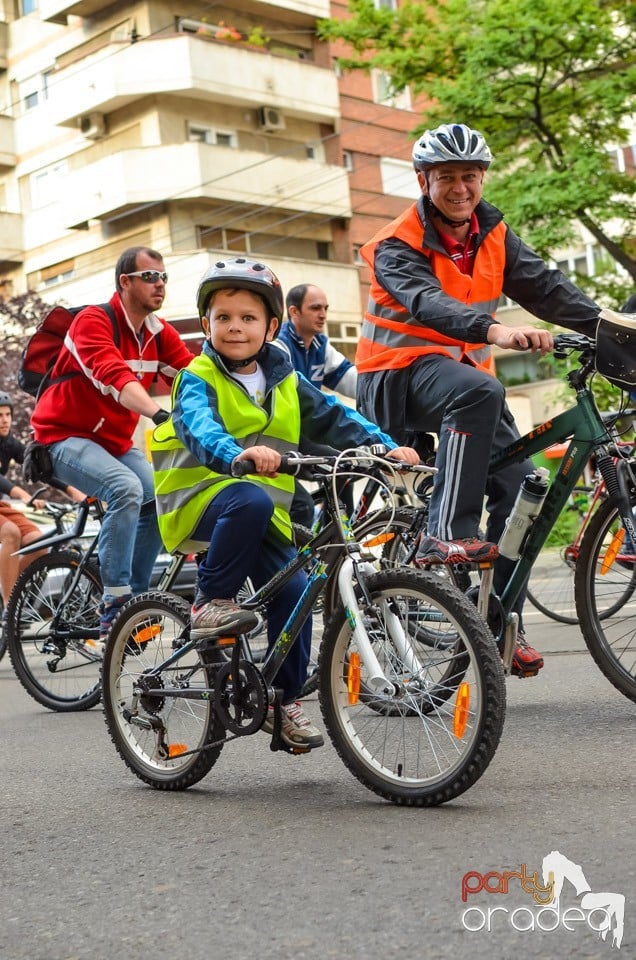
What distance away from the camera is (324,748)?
211 inches

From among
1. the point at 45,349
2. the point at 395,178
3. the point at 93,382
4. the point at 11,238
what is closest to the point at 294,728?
the point at 93,382

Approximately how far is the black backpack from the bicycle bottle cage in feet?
9.70

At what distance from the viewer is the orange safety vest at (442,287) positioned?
534 cm

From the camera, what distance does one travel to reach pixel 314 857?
357cm

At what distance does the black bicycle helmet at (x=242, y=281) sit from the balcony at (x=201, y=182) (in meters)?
32.4

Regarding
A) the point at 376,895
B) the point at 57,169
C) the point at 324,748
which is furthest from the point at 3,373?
the point at 376,895

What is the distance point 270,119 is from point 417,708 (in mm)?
36944

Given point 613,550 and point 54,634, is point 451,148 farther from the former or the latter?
point 54,634

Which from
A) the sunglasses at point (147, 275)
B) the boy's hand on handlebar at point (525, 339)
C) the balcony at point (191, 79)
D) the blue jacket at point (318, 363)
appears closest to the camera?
the boy's hand on handlebar at point (525, 339)

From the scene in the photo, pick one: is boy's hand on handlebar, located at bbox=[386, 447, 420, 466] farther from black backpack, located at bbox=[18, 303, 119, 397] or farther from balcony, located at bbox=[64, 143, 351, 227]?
balcony, located at bbox=[64, 143, 351, 227]

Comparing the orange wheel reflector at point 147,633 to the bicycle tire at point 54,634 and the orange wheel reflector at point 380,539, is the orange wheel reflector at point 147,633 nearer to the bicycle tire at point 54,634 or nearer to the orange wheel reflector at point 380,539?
the orange wheel reflector at point 380,539

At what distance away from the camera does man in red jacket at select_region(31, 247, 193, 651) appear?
6.84 m

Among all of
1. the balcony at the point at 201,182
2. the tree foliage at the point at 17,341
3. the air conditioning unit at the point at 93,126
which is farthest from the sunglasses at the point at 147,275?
the air conditioning unit at the point at 93,126

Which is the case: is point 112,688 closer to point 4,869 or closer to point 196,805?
point 196,805
